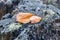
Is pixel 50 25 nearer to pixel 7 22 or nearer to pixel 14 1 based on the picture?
pixel 7 22

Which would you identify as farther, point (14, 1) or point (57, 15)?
point (14, 1)

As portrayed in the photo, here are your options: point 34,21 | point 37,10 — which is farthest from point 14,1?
point 34,21

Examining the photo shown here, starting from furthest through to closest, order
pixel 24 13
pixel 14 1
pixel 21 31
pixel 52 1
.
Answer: pixel 52 1
pixel 14 1
pixel 24 13
pixel 21 31

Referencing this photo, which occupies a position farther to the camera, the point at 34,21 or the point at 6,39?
the point at 6,39

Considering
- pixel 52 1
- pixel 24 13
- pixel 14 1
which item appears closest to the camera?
pixel 24 13

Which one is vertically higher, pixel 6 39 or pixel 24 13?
pixel 24 13

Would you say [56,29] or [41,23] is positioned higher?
[41,23]

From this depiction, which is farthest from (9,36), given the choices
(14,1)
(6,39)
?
(14,1)

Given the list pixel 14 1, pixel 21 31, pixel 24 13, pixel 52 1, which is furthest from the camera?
pixel 52 1

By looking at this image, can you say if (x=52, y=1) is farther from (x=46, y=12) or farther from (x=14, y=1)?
(x=46, y=12)
